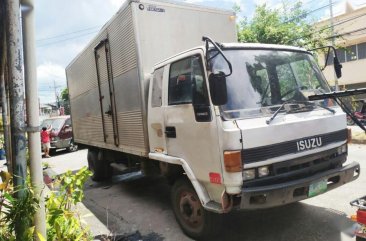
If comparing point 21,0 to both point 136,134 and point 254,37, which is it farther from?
point 254,37

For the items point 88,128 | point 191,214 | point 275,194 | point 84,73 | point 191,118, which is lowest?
point 191,214

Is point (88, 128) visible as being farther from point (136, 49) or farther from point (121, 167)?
point (136, 49)

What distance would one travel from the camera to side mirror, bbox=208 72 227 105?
11.7ft

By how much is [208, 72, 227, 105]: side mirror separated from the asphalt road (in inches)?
71.7

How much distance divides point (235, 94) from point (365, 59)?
2283cm

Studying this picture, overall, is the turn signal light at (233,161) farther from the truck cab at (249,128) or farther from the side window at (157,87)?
the side window at (157,87)

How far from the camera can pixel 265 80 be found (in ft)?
13.5

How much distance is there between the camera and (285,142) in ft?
12.5

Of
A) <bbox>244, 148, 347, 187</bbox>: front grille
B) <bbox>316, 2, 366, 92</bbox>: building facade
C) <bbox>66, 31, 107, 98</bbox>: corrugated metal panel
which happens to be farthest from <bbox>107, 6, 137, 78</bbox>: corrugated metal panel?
<bbox>316, 2, 366, 92</bbox>: building facade

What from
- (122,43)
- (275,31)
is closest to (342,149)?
(122,43)

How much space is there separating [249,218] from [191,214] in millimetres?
992

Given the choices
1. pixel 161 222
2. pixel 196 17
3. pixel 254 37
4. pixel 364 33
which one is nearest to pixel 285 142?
pixel 161 222

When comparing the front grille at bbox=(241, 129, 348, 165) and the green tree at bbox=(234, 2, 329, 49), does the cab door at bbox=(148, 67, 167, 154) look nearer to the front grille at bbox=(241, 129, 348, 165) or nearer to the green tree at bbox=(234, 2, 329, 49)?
the front grille at bbox=(241, 129, 348, 165)

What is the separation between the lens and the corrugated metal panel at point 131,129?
210 inches
